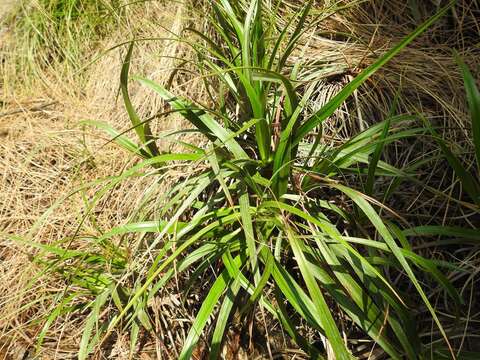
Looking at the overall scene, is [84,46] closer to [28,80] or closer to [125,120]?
[28,80]

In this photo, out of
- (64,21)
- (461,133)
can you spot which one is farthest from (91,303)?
(64,21)

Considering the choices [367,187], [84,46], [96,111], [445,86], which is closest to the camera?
[367,187]

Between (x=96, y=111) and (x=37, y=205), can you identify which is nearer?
(x=37, y=205)

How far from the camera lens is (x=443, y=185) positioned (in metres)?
1.54

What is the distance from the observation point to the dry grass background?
1674 millimetres

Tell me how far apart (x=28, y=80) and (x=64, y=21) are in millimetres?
340

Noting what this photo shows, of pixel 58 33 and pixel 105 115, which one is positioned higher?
pixel 58 33

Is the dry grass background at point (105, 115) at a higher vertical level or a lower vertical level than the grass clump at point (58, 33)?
lower

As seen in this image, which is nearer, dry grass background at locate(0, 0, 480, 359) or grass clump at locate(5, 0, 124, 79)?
dry grass background at locate(0, 0, 480, 359)

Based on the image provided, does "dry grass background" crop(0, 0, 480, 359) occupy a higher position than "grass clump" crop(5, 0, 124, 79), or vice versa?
"grass clump" crop(5, 0, 124, 79)

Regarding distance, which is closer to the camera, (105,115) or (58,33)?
(105,115)

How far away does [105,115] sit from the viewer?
2311 mm

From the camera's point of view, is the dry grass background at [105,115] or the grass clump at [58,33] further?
the grass clump at [58,33]

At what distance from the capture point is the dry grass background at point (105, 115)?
167 centimetres
